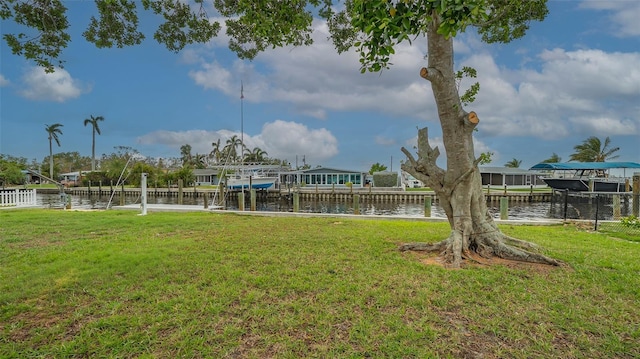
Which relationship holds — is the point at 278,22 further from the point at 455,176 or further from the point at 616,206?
the point at 616,206

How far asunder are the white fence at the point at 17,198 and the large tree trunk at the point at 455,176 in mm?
19126

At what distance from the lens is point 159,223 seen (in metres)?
10.2

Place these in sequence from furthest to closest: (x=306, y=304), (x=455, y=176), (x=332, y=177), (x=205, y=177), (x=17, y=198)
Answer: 1. (x=205, y=177)
2. (x=332, y=177)
3. (x=17, y=198)
4. (x=455, y=176)
5. (x=306, y=304)

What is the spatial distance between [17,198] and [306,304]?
19534 mm

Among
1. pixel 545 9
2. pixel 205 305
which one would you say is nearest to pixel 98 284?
pixel 205 305

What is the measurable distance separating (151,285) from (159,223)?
6349mm

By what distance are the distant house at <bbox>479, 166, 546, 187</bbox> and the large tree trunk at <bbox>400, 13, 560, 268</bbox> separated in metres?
45.0

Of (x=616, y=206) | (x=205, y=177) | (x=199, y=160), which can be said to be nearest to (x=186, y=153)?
(x=199, y=160)

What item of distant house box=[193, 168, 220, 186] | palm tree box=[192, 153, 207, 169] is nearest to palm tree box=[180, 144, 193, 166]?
palm tree box=[192, 153, 207, 169]

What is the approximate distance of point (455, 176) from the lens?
5.87 meters

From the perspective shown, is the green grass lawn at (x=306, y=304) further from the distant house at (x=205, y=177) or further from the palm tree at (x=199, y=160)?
the palm tree at (x=199, y=160)

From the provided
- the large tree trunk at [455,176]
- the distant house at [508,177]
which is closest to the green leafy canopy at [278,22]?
the large tree trunk at [455,176]

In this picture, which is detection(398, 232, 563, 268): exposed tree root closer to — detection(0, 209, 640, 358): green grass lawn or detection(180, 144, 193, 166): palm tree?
detection(0, 209, 640, 358): green grass lawn

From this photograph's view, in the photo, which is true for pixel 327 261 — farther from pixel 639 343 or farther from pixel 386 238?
pixel 639 343
